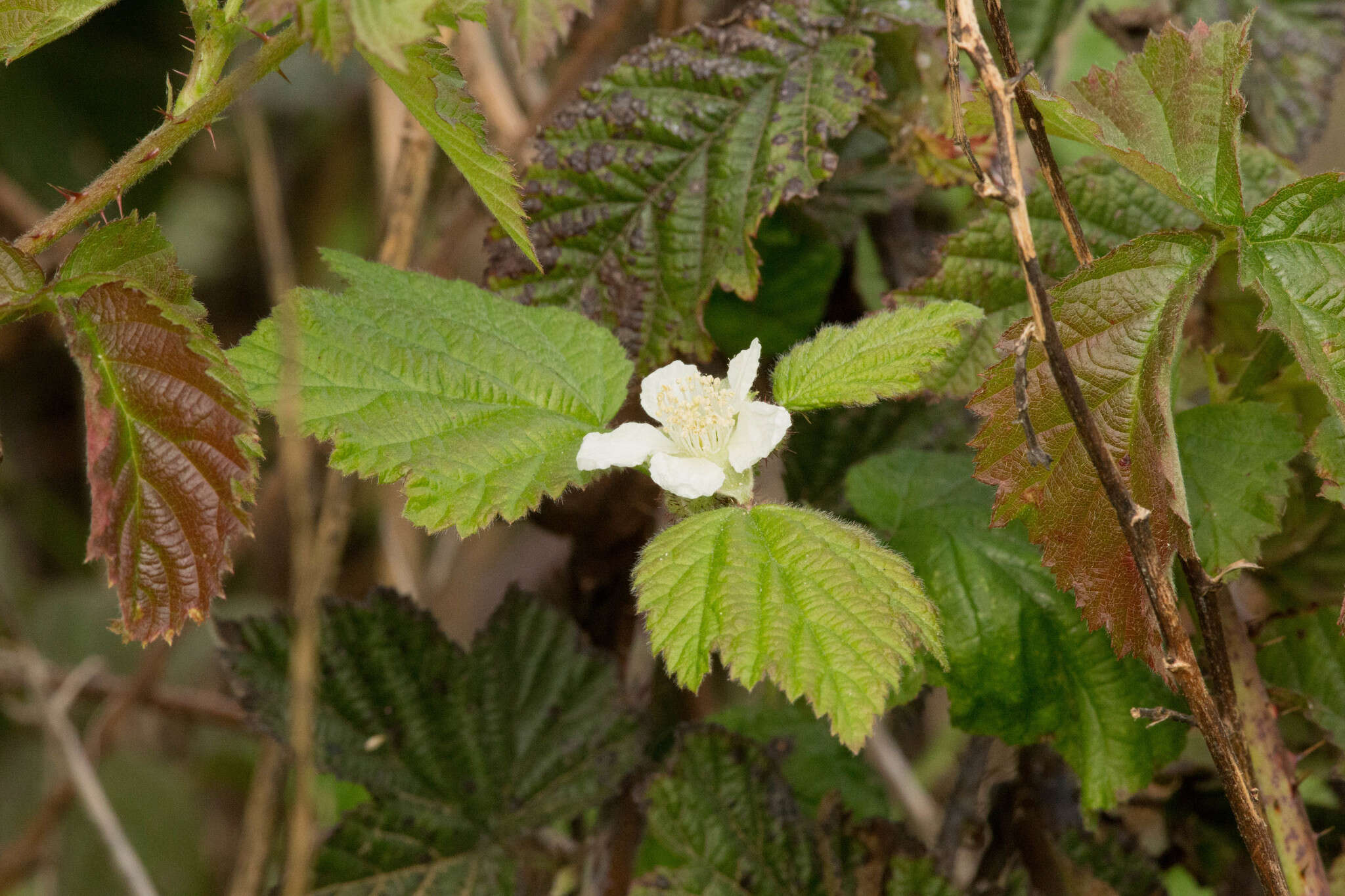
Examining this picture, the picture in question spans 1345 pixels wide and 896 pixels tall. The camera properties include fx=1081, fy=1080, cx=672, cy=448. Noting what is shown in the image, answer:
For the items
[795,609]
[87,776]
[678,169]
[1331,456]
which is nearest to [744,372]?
[795,609]

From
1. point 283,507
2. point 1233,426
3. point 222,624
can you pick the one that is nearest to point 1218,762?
point 1233,426

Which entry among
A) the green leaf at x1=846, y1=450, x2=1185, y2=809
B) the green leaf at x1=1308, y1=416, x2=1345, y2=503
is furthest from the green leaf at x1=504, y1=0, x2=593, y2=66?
the green leaf at x1=1308, y1=416, x2=1345, y2=503

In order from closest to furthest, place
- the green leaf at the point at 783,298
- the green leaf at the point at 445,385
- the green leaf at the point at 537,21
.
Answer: the green leaf at the point at 445,385, the green leaf at the point at 537,21, the green leaf at the point at 783,298

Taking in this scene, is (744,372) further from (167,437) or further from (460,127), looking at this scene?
(167,437)

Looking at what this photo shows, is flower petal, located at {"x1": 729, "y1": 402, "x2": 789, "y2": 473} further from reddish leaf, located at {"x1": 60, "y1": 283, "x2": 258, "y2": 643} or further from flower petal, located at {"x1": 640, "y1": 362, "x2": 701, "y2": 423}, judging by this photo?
reddish leaf, located at {"x1": 60, "y1": 283, "x2": 258, "y2": 643}

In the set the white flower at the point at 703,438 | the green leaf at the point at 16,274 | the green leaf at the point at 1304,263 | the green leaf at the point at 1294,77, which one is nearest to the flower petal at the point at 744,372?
the white flower at the point at 703,438

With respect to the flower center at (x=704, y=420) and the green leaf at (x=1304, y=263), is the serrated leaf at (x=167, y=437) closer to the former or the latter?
the flower center at (x=704, y=420)

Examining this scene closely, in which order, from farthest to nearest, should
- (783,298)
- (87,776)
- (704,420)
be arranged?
1. (87,776)
2. (783,298)
3. (704,420)
